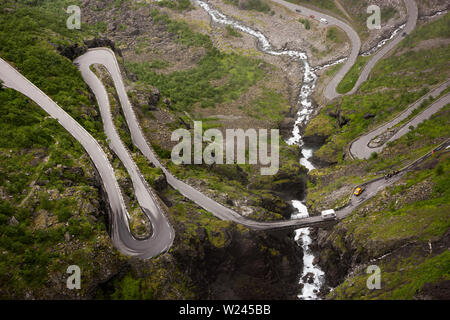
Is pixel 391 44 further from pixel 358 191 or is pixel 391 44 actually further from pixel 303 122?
pixel 358 191

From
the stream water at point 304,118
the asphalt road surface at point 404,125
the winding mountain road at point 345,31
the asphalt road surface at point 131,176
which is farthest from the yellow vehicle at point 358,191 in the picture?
the winding mountain road at point 345,31

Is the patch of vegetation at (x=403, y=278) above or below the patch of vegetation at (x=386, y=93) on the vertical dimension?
below

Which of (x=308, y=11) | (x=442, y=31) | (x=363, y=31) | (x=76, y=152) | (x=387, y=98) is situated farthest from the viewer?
(x=308, y=11)

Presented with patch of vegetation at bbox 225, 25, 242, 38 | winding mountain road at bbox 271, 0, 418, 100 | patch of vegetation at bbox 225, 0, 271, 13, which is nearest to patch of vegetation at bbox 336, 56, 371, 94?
winding mountain road at bbox 271, 0, 418, 100

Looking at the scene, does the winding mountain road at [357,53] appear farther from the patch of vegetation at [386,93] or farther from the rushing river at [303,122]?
the rushing river at [303,122]

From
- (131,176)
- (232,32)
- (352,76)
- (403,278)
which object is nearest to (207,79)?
(232,32)

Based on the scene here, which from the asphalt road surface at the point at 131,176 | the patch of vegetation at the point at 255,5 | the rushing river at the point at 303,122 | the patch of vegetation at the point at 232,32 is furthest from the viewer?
the patch of vegetation at the point at 255,5
